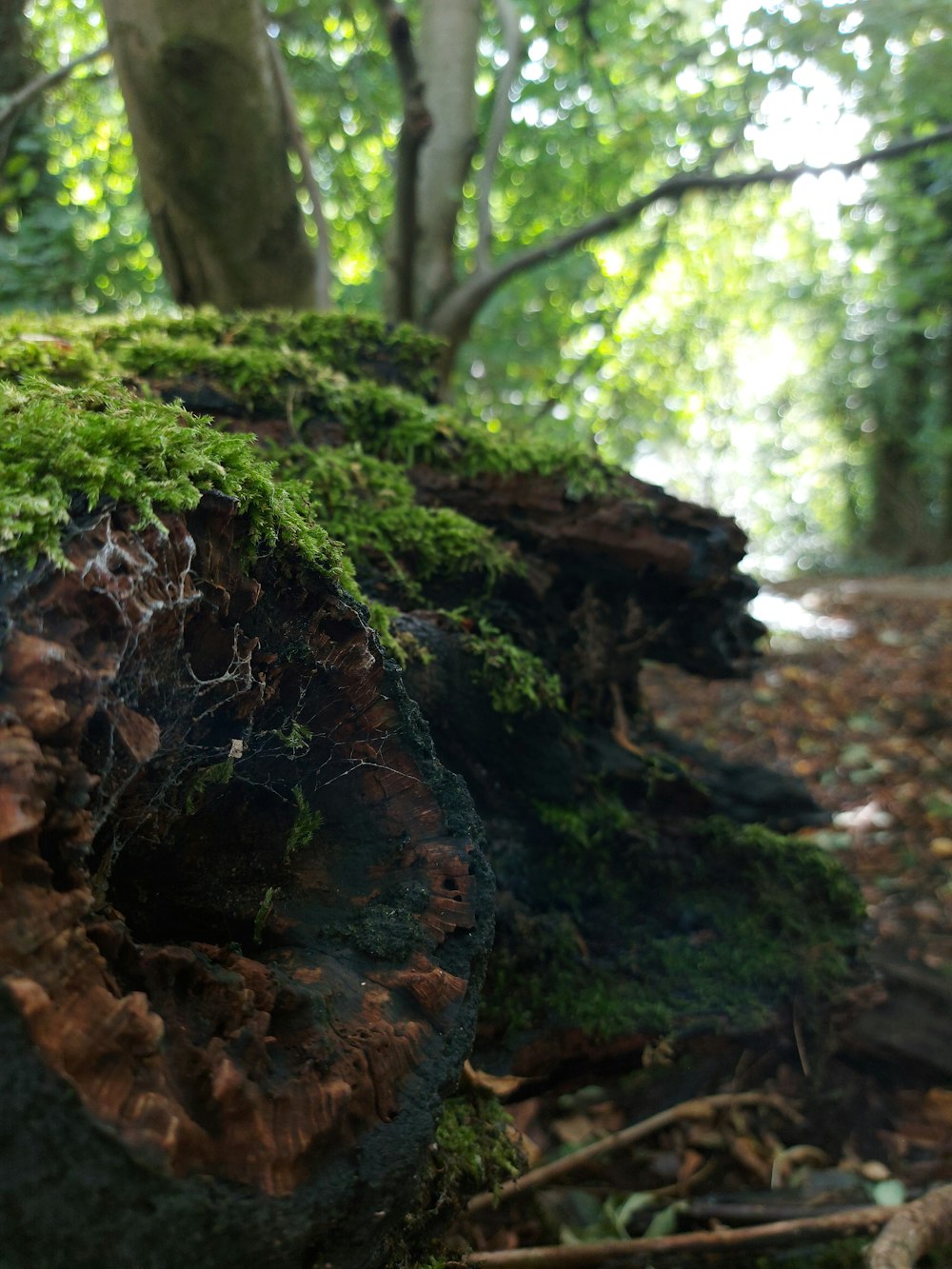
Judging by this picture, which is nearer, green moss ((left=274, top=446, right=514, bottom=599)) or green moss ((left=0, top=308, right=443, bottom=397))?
green moss ((left=0, top=308, right=443, bottom=397))

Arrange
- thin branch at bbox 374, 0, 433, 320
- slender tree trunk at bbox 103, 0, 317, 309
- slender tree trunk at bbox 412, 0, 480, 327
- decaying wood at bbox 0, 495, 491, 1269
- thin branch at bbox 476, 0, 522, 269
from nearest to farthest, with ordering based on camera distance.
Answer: decaying wood at bbox 0, 495, 491, 1269, slender tree trunk at bbox 103, 0, 317, 309, thin branch at bbox 374, 0, 433, 320, thin branch at bbox 476, 0, 522, 269, slender tree trunk at bbox 412, 0, 480, 327

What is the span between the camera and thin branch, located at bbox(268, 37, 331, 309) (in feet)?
14.8

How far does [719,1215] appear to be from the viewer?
2.73 m

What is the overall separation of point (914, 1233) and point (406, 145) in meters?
5.67

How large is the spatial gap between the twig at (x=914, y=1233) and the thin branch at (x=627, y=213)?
5.43 m

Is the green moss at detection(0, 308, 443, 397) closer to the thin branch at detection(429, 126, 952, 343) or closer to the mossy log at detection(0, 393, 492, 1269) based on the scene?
the mossy log at detection(0, 393, 492, 1269)

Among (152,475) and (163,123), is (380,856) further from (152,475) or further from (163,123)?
(163,123)

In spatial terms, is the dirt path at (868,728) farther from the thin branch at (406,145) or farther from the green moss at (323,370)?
the thin branch at (406,145)

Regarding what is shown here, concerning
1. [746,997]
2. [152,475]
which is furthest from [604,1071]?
[152,475]

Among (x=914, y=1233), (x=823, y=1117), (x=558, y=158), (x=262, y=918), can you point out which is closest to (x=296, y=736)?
(x=262, y=918)

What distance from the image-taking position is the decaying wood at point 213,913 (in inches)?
39.6

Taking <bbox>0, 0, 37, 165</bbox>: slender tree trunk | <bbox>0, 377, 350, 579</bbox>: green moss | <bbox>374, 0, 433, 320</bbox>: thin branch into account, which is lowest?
<bbox>0, 377, 350, 579</bbox>: green moss

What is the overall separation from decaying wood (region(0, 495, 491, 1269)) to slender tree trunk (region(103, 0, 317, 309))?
3837 mm

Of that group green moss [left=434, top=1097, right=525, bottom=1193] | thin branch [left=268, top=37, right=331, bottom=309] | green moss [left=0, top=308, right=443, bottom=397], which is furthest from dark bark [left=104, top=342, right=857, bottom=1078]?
thin branch [left=268, top=37, right=331, bottom=309]
